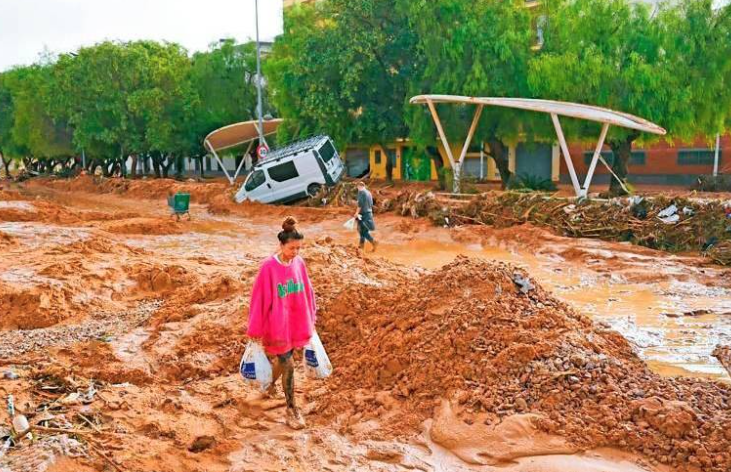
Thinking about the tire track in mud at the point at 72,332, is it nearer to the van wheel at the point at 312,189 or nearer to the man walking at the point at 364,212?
the man walking at the point at 364,212

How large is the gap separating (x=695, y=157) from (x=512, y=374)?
29.5 metres

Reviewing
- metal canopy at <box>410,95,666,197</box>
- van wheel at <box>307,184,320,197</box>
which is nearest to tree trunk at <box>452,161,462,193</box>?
metal canopy at <box>410,95,666,197</box>

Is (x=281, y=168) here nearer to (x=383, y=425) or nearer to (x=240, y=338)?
(x=240, y=338)

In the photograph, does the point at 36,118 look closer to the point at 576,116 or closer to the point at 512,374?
the point at 576,116

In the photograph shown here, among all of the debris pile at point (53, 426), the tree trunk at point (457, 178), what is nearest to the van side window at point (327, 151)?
the tree trunk at point (457, 178)

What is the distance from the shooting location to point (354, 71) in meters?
27.2

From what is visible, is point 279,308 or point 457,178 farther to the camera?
point 457,178

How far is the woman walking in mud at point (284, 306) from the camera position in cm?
569

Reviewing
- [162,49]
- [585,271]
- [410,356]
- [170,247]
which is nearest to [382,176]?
[162,49]

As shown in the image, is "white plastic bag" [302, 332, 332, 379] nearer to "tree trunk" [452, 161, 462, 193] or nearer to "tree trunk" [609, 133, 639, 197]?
"tree trunk" [452, 161, 462, 193]

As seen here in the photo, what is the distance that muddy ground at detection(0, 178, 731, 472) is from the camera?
5.26 meters

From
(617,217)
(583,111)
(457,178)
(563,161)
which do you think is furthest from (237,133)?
(617,217)

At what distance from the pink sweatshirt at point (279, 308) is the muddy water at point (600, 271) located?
4050 mm

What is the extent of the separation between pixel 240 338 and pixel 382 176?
A: 34.0 m
